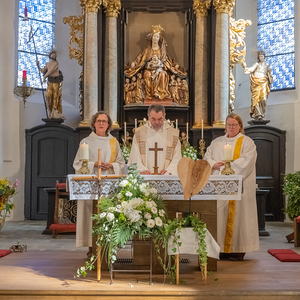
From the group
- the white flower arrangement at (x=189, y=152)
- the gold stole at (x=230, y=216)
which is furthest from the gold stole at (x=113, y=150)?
the white flower arrangement at (x=189, y=152)

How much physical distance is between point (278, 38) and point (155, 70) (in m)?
4.53

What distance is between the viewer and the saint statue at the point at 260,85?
12.5 m

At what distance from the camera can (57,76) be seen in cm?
1269

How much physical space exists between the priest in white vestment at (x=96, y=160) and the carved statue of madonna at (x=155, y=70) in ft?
15.3

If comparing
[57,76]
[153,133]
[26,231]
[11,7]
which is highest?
[11,7]

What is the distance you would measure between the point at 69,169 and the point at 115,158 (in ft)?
20.6

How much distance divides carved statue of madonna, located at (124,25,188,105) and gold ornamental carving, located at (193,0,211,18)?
0.85 meters

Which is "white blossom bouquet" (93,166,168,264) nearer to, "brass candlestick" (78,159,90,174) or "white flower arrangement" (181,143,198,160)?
"brass candlestick" (78,159,90,174)

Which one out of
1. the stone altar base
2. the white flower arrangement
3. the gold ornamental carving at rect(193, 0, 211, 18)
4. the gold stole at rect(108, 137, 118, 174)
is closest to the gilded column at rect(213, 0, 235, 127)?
the gold ornamental carving at rect(193, 0, 211, 18)

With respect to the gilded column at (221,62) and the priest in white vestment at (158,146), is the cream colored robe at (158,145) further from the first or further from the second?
the gilded column at (221,62)

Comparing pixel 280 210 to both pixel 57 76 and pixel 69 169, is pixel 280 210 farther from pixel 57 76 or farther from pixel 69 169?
pixel 57 76

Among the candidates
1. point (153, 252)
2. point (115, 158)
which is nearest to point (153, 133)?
point (115, 158)

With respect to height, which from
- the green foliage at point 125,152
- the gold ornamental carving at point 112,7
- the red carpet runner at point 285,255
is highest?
the gold ornamental carving at point 112,7

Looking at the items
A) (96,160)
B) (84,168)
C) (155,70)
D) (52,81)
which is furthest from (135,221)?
(52,81)
